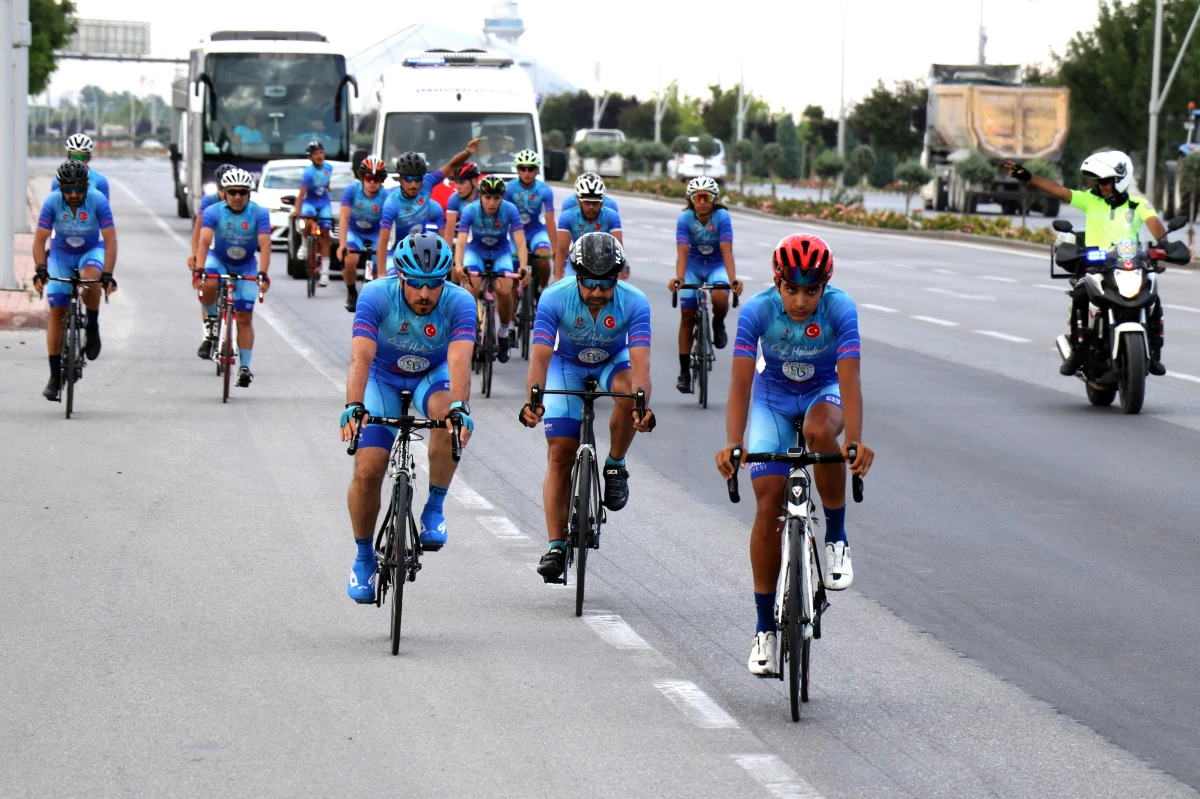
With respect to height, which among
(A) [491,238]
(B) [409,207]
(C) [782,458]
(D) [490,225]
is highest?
(B) [409,207]

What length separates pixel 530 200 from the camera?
1792cm

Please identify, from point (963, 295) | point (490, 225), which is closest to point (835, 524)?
point (490, 225)

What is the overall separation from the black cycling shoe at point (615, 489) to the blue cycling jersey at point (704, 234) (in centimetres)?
698

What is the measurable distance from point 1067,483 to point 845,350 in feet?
17.8

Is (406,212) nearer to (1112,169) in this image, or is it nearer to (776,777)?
(1112,169)

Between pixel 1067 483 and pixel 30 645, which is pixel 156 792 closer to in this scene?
pixel 30 645

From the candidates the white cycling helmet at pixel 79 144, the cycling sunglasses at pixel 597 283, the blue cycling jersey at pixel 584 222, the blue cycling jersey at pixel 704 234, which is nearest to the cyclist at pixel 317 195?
the white cycling helmet at pixel 79 144

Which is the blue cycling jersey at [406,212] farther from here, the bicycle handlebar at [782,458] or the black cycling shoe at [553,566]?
the bicycle handlebar at [782,458]

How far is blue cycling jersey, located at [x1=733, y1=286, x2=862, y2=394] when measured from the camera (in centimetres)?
703

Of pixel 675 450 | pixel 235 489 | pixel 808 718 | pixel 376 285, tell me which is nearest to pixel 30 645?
pixel 376 285

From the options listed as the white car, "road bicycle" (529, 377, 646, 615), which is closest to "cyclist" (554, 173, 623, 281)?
"road bicycle" (529, 377, 646, 615)

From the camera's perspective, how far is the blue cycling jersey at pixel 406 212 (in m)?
18.4

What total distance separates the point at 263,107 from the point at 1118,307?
2369 cm

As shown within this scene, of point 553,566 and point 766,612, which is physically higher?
point 766,612
